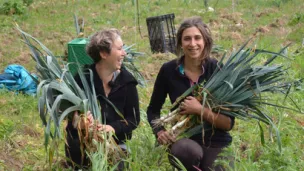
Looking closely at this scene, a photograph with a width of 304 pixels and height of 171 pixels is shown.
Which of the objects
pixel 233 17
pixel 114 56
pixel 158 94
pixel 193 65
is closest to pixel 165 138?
pixel 158 94

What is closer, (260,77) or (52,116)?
(52,116)

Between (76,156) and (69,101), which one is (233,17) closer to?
(76,156)

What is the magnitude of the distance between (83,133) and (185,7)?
939 centimetres

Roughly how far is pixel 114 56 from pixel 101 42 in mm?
115

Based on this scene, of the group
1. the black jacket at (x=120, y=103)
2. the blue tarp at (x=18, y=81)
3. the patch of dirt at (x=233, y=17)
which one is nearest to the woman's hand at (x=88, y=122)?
the black jacket at (x=120, y=103)

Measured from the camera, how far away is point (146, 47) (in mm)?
9242

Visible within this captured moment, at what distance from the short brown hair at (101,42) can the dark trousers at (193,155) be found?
2.28 feet

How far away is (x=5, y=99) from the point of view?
588cm

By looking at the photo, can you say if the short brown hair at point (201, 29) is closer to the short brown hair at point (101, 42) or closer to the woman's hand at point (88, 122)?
the short brown hair at point (101, 42)

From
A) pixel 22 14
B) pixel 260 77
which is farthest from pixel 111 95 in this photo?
pixel 22 14

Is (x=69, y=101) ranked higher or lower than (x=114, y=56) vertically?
lower

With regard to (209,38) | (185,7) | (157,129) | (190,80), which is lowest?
(185,7)

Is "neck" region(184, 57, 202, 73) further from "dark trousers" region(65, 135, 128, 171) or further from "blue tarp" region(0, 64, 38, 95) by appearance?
A: "blue tarp" region(0, 64, 38, 95)

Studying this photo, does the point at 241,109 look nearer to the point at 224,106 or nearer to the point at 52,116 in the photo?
the point at 224,106
